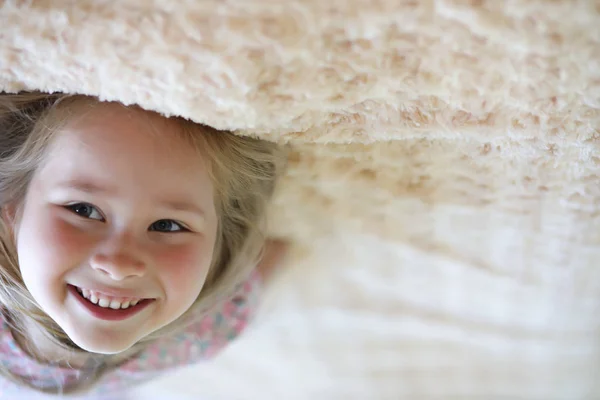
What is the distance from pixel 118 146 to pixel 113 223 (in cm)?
9

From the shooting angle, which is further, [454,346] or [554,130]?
[454,346]

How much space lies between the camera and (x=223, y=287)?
0.84m

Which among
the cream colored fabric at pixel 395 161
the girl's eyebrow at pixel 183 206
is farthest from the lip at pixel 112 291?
the cream colored fabric at pixel 395 161

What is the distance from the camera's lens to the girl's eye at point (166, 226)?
0.64m

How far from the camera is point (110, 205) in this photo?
0.59 m

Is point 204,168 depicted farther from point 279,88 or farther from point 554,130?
point 554,130

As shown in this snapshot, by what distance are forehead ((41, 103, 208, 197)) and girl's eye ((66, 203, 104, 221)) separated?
0.12ft

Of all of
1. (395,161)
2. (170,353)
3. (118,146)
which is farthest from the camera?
(170,353)

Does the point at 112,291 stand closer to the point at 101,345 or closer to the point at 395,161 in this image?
the point at 101,345

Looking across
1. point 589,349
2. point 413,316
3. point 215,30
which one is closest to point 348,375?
point 413,316

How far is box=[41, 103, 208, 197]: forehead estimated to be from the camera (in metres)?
0.57

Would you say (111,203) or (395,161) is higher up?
(395,161)

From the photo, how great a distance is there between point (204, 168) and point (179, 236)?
0.08 meters

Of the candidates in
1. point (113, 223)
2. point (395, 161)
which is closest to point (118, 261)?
point (113, 223)
